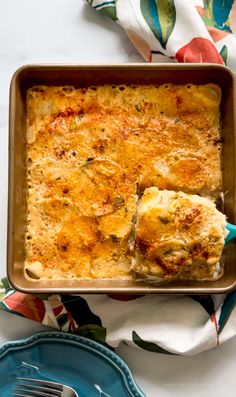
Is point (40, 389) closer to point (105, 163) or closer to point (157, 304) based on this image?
point (157, 304)

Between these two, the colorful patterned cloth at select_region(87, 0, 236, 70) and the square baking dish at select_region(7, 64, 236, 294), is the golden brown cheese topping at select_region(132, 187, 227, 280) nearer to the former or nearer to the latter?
the square baking dish at select_region(7, 64, 236, 294)

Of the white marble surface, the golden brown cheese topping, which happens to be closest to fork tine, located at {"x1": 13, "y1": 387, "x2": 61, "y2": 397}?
the white marble surface

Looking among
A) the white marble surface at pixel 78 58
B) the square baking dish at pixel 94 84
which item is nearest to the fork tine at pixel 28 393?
the white marble surface at pixel 78 58

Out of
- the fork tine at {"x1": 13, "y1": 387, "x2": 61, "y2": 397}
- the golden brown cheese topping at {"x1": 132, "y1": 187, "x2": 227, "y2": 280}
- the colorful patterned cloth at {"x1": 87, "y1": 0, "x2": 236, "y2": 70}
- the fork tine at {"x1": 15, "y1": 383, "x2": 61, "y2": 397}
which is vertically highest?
the colorful patterned cloth at {"x1": 87, "y1": 0, "x2": 236, "y2": 70}

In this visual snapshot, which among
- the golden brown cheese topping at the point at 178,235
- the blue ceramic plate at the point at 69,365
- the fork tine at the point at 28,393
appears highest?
the golden brown cheese topping at the point at 178,235

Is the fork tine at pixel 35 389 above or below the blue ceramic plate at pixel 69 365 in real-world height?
below

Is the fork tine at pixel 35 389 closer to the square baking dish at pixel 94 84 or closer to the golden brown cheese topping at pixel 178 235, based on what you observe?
the square baking dish at pixel 94 84
